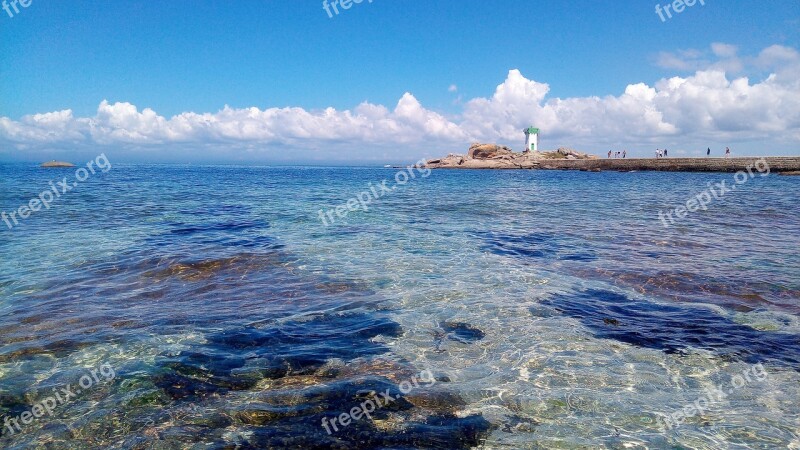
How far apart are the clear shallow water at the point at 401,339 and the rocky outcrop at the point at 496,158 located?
11033cm

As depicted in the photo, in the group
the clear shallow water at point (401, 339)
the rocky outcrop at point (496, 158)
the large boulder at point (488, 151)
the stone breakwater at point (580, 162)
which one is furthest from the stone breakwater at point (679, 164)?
the clear shallow water at point (401, 339)

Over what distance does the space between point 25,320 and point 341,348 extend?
284 inches

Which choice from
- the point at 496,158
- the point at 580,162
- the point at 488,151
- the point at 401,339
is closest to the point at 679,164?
the point at 580,162

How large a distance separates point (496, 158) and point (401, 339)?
12816 centimetres

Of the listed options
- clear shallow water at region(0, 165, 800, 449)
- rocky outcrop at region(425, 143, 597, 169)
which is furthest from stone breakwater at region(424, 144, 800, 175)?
clear shallow water at region(0, 165, 800, 449)

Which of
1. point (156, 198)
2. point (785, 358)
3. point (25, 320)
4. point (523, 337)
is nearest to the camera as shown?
point (785, 358)

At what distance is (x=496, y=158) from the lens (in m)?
131

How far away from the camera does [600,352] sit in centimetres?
802

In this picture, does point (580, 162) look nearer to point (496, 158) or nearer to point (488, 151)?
point (496, 158)

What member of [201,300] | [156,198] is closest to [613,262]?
[201,300]

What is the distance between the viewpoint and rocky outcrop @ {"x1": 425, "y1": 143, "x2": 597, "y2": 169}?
4980 inches

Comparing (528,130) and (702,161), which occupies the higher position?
(528,130)

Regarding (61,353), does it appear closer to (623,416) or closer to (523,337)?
(523,337)

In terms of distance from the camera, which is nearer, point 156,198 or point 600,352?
point 600,352
